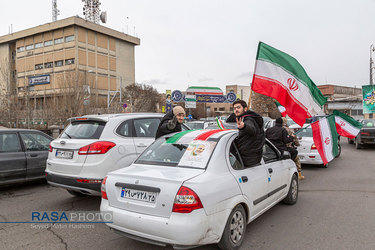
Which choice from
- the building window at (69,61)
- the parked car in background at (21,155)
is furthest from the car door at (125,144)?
the building window at (69,61)

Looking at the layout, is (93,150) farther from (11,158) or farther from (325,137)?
(325,137)

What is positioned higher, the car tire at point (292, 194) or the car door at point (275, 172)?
the car door at point (275, 172)

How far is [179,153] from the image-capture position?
3840 mm

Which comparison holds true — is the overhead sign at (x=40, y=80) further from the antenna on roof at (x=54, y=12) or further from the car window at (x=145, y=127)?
the car window at (x=145, y=127)

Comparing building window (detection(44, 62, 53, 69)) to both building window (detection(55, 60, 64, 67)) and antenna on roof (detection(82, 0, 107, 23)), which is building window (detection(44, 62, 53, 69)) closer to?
building window (detection(55, 60, 64, 67))

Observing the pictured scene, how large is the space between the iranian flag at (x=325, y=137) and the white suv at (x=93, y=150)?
512cm

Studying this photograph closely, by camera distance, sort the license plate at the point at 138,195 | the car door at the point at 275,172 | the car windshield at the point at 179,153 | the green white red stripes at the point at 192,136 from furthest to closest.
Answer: the car door at the point at 275,172
the green white red stripes at the point at 192,136
the car windshield at the point at 179,153
the license plate at the point at 138,195

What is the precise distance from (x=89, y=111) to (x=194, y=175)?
18.7 m

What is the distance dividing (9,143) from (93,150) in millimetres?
3042

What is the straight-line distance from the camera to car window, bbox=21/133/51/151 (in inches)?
271

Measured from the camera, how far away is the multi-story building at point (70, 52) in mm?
59719

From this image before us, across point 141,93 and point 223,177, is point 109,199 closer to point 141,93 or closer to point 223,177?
point 223,177

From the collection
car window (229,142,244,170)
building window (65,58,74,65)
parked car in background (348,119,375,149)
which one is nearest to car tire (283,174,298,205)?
car window (229,142,244,170)

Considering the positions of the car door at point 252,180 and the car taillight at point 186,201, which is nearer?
the car taillight at point 186,201
